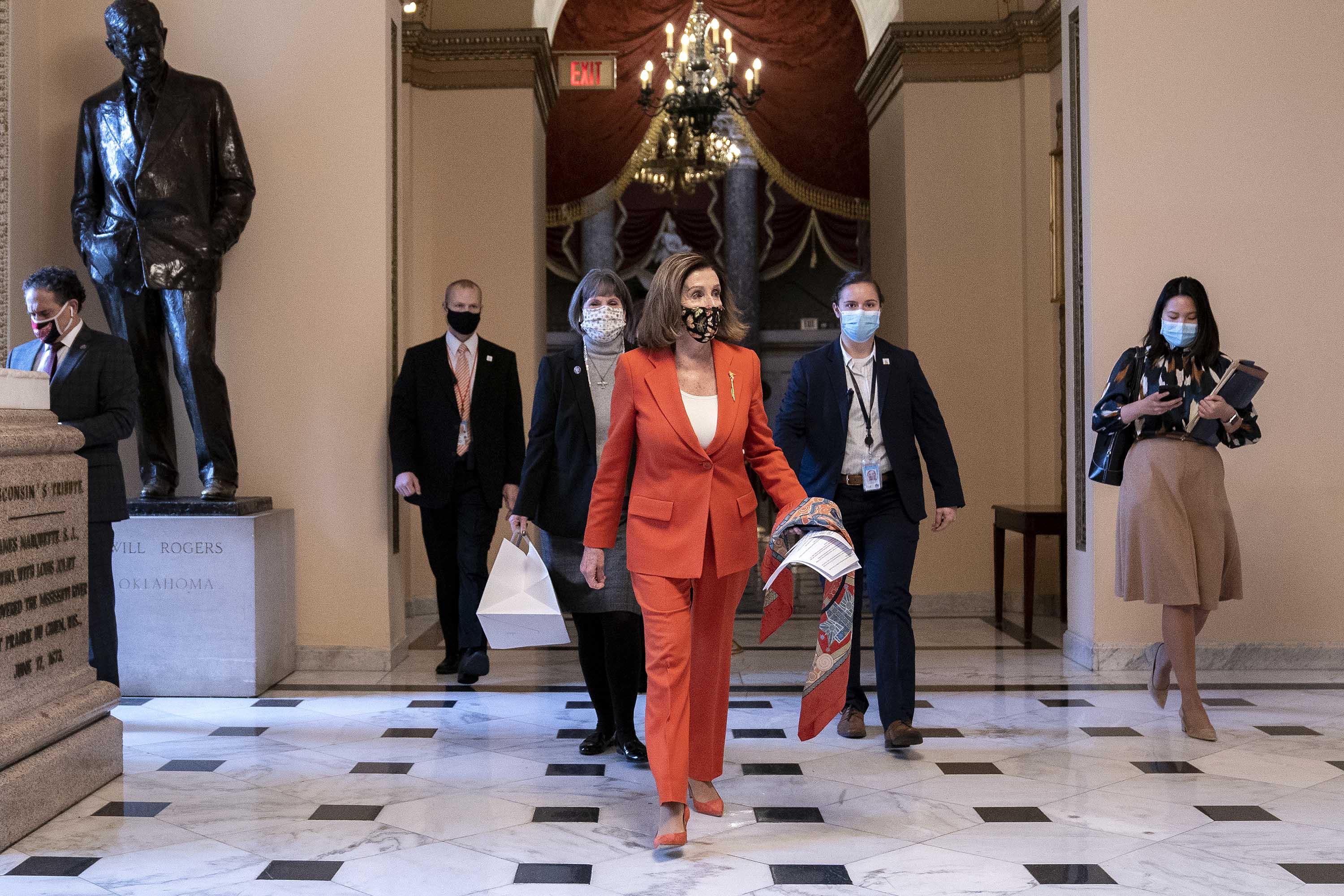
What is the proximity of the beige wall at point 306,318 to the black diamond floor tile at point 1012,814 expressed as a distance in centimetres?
319

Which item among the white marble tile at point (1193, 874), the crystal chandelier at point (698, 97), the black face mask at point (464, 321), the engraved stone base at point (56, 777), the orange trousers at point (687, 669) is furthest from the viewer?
the crystal chandelier at point (698, 97)

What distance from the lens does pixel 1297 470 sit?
18.4 ft

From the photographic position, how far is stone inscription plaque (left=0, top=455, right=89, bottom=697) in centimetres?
331

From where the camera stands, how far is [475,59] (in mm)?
8109

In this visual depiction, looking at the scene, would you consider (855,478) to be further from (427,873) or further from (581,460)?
(427,873)

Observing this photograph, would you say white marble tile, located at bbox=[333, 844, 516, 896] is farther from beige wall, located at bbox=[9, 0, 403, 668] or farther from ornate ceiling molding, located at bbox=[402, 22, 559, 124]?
ornate ceiling molding, located at bbox=[402, 22, 559, 124]

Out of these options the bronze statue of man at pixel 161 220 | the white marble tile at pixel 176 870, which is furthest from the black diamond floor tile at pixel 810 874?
the bronze statue of man at pixel 161 220

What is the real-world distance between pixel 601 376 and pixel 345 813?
1.55 metres

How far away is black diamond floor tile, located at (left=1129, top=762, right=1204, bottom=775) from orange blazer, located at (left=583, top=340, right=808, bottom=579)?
1620mm

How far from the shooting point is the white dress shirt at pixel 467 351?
17.9 ft

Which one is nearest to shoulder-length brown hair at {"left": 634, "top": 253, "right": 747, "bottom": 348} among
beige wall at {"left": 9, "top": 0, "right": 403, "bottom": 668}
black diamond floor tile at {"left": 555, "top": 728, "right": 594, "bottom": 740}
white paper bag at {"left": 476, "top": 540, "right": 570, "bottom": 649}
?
white paper bag at {"left": 476, "top": 540, "right": 570, "bottom": 649}

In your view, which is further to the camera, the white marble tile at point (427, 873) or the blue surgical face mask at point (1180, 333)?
the blue surgical face mask at point (1180, 333)

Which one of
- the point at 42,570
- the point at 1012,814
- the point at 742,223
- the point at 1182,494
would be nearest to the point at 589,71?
the point at 742,223

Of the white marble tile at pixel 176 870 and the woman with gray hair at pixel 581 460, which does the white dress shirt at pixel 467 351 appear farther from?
the white marble tile at pixel 176 870
